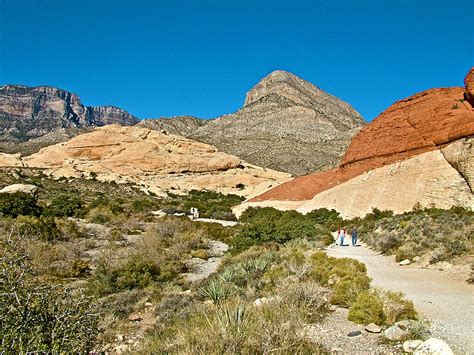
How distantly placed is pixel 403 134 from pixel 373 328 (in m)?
27.0

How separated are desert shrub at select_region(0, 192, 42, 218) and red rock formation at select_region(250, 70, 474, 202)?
21.9 metres

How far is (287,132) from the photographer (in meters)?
94.6

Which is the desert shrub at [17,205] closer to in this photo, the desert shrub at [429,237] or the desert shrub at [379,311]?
the desert shrub at [429,237]

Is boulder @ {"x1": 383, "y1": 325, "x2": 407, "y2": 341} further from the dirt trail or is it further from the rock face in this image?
the rock face

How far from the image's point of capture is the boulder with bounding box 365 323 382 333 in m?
6.02

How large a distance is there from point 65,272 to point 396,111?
29.7m

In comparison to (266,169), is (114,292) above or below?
below

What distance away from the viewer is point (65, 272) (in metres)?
13.4

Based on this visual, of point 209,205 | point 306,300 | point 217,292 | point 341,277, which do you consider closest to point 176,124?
point 209,205

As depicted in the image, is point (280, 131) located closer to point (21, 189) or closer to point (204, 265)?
point (21, 189)

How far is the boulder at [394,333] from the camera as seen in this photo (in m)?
5.61

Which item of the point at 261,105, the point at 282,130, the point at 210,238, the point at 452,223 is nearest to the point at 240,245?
the point at 210,238

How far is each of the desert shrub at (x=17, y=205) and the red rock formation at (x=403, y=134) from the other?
21.9m

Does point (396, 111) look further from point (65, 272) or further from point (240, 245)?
point (65, 272)
